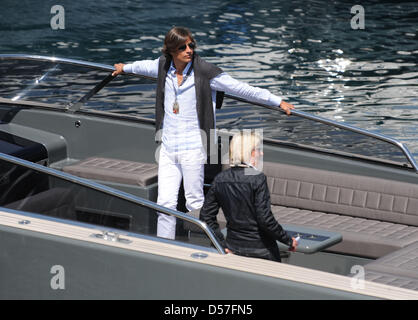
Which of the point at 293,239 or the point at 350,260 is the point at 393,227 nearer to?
the point at 350,260

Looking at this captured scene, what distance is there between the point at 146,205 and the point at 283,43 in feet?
47.9

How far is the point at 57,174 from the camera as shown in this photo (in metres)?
4.04

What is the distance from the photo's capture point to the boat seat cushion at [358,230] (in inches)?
184

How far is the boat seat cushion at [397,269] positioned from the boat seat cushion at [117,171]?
165cm

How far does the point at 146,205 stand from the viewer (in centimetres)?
384

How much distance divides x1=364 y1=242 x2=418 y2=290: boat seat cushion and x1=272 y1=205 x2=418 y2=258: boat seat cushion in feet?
0.62

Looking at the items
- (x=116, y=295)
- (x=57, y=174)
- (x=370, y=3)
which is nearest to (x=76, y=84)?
(x=57, y=174)

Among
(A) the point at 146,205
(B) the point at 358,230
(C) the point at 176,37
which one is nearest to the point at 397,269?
(B) the point at 358,230

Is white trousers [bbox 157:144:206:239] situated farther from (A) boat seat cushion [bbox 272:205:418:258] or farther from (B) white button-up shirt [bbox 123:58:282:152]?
(A) boat seat cushion [bbox 272:205:418:258]

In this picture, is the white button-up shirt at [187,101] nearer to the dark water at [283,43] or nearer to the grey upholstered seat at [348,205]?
the grey upholstered seat at [348,205]

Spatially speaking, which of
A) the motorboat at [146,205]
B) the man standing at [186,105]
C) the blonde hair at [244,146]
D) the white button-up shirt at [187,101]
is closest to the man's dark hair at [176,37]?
the man standing at [186,105]

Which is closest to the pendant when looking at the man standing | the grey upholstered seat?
the man standing

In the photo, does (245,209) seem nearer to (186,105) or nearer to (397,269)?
(397,269)

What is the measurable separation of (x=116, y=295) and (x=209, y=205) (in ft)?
1.95
